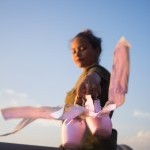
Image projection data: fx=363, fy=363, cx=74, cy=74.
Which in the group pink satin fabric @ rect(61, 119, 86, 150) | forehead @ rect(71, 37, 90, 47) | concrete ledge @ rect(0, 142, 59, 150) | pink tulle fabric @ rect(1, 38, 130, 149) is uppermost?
forehead @ rect(71, 37, 90, 47)

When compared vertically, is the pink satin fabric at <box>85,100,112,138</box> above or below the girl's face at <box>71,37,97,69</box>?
below

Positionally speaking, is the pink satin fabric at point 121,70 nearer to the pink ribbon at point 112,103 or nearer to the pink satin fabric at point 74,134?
the pink ribbon at point 112,103

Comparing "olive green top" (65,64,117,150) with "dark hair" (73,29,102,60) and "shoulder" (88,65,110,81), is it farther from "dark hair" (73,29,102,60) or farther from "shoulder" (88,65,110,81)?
"dark hair" (73,29,102,60)

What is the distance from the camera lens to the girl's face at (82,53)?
1915 mm

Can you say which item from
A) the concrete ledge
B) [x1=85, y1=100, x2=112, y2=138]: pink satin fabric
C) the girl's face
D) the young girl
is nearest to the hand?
the young girl

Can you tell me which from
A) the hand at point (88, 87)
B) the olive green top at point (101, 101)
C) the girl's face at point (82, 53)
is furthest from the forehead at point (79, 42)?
the hand at point (88, 87)

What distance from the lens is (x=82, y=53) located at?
6.29 ft

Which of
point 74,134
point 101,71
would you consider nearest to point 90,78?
point 101,71

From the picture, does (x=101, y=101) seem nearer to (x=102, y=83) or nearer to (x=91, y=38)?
(x=102, y=83)

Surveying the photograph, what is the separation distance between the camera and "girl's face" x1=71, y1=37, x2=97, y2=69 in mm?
1915

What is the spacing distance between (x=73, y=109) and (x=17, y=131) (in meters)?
0.25

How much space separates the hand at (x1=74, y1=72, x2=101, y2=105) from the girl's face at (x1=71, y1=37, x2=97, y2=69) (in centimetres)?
25

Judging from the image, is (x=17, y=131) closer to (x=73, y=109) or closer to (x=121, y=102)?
(x=73, y=109)

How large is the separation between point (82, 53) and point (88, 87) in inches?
14.2
